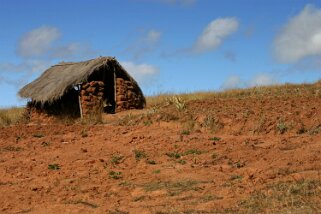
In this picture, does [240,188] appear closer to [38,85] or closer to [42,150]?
[42,150]

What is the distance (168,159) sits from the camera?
10.0m

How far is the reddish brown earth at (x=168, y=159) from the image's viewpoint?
7336mm

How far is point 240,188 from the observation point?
7152 mm

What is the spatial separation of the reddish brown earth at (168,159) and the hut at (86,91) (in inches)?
144

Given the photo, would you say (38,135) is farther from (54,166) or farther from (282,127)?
(282,127)

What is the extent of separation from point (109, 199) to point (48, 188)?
140cm

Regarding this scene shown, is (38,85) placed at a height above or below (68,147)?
above

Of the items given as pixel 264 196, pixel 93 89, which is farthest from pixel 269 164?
pixel 93 89

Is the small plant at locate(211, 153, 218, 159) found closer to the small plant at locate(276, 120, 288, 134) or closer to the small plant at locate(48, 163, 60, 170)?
the small plant at locate(276, 120, 288, 134)

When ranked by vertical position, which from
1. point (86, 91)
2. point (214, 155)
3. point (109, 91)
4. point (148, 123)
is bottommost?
point (214, 155)

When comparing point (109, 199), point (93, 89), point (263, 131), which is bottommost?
point (109, 199)

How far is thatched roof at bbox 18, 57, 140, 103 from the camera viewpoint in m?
19.5

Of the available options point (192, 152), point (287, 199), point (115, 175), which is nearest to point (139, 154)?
point (192, 152)

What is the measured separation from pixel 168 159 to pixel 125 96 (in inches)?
410
